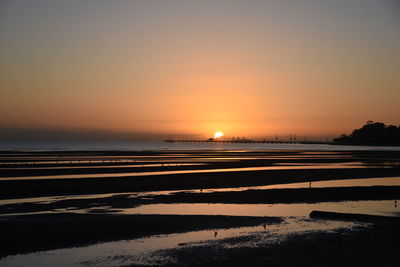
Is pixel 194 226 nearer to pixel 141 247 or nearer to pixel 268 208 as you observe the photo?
pixel 141 247

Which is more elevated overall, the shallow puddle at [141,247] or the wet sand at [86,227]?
the wet sand at [86,227]

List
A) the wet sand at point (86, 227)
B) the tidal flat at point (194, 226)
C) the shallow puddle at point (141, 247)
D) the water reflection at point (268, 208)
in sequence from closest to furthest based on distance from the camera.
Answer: the shallow puddle at point (141, 247) < the tidal flat at point (194, 226) < the wet sand at point (86, 227) < the water reflection at point (268, 208)

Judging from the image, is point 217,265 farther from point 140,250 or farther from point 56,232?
point 56,232

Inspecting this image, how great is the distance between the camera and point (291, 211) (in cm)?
2083

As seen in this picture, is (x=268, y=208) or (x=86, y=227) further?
(x=268, y=208)

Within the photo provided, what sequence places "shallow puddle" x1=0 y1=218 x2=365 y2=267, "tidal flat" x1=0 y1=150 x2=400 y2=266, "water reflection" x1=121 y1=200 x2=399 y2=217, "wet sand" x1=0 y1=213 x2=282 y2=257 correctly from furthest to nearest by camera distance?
"water reflection" x1=121 y1=200 x2=399 y2=217 < "wet sand" x1=0 y1=213 x2=282 y2=257 < "tidal flat" x1=0 y1=150 x2=400 y2=266 < "shallow puddle" x1=0 y1=218 x2=365 y2=267

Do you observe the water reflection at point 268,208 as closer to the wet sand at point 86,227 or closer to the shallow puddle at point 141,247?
the wet sand at point 86,227

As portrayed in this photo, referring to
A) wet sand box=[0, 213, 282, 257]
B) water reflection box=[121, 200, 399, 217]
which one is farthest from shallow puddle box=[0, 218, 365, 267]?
water reflection box=[121, 200, 399, 217]

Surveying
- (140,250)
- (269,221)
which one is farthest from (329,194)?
(140,250)

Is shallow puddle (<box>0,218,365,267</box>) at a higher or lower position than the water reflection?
lower

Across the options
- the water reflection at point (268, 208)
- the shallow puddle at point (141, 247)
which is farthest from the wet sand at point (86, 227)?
the water reflection at point (268, 208)

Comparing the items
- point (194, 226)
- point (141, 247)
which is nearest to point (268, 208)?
point (194, 226)

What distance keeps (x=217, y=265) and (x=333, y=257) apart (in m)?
3.67

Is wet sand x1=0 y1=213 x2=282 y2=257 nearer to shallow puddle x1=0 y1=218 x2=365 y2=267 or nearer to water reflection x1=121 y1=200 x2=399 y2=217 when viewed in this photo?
shallow puddle x1=0 y1=218 x2=365 y2=267
